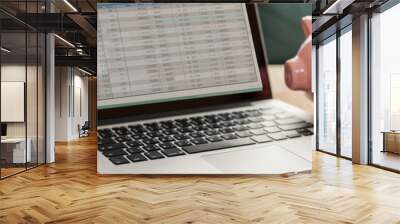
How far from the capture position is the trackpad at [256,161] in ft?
20.1

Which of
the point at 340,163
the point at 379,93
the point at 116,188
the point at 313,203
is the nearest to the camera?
the point at 313,203

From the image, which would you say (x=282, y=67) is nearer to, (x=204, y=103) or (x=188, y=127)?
(x=204, y=103)

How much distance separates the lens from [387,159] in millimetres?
7012

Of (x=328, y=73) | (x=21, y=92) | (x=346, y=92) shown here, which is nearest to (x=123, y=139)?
(x=21, y=92)

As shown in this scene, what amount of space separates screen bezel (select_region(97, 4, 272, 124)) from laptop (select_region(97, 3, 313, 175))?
16 millimetres

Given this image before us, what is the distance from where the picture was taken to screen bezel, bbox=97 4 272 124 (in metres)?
6.12

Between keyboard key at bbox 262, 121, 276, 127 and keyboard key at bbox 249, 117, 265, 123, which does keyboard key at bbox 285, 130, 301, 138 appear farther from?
keyboard key at bbox 249, 117, 265, 123

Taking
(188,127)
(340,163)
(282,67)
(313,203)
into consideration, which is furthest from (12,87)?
(340,163)

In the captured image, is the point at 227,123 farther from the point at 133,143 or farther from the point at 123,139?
the point at 123,139

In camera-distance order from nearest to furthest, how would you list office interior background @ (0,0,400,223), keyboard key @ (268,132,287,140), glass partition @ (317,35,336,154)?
office interior background @ (0,0,400,223) → keyboard key @ (268,132,287,140) → glass partition @ (317,35,336,154)

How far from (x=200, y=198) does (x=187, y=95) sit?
202 centimetres

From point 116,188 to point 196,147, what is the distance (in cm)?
146

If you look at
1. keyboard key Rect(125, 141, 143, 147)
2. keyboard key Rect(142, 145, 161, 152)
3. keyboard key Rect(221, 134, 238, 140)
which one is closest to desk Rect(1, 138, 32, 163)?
keyboard key Rect(125, 141, 143, 147)

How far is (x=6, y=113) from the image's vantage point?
19.5ft
